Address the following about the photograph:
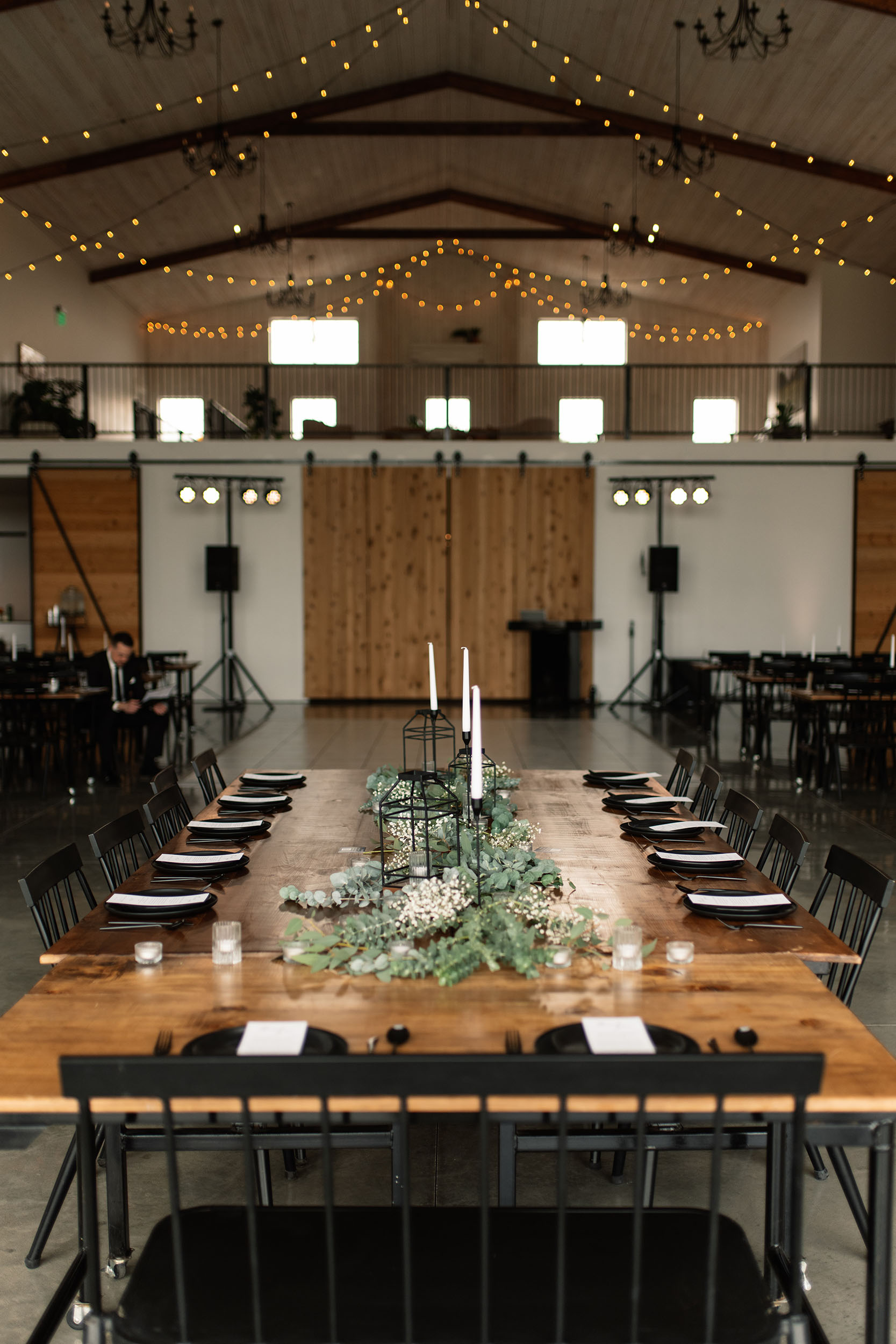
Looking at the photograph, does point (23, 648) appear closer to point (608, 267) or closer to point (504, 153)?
point (504, 153)

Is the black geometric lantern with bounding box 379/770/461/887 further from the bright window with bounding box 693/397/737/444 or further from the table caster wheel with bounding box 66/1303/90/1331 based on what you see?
the bright window with bounding box 693/397/737/444

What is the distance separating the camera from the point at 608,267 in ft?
59.9

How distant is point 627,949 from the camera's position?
2285 mm

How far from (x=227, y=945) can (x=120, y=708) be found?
6.68m

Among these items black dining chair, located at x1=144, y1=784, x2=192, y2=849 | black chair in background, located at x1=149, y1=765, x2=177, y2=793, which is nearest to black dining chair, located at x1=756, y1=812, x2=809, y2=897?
black dining chair, located at x1=144, y1=784, x2=192, y2=849

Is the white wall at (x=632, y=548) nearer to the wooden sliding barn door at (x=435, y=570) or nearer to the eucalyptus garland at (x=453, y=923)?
the wooden sliding barn door at (x=435, y=570)

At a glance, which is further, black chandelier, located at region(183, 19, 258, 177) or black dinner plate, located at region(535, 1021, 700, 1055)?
black chandelier, located at region(183, 19, 258, 177)

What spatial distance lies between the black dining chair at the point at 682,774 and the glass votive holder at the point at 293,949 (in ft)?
9.13

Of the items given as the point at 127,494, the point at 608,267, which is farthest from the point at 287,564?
the point at 608,267

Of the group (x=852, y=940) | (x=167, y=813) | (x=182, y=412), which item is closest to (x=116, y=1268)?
(x=167, y=813)

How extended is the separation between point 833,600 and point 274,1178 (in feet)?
43.3

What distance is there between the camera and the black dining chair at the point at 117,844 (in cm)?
318

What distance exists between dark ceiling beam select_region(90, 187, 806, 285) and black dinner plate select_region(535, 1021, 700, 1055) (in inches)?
644

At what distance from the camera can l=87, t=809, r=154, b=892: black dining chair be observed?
3176 mm
